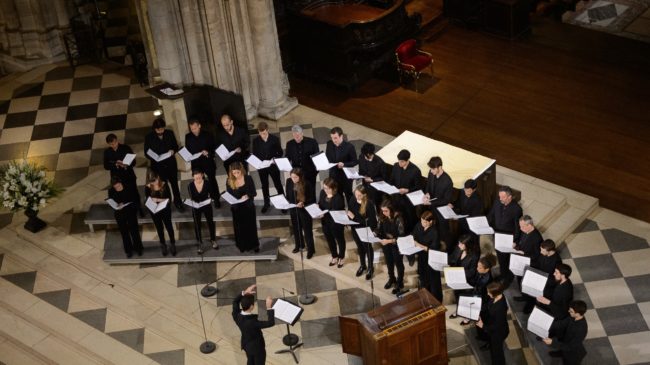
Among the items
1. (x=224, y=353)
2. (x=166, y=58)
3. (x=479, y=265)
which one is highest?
(x=166, y=58)

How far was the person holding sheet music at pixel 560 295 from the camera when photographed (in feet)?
32.1

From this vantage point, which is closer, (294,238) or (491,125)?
(294,238)

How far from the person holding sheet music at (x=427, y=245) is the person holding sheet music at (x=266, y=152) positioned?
7.60 ft

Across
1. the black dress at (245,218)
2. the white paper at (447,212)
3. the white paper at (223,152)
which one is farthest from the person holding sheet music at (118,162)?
the white paper at (447,212)

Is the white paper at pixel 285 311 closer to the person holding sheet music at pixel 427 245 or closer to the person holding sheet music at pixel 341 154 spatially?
the person holding sheet music at pixel 427 245

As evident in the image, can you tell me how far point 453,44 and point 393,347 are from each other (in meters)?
7.88

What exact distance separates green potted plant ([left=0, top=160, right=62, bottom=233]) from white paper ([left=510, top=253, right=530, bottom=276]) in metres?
6.13

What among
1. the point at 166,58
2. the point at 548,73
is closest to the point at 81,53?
the point at 166,58

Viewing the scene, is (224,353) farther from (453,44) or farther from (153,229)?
(453,44)

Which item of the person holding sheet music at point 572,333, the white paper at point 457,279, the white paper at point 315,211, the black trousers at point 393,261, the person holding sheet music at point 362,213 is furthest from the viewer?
the white paper at point 315,211

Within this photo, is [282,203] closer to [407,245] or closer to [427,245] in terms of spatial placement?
[407,245]

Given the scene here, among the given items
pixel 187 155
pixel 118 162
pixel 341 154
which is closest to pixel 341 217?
pixel 341 154

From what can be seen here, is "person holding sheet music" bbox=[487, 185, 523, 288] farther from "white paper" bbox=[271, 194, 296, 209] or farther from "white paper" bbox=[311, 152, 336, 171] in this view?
"white paper" bbox=[271, 194, 296, 209]

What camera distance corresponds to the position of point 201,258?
40.3 feet
